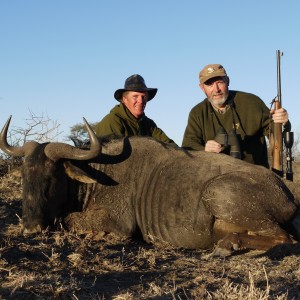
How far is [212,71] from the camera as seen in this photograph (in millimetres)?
7328

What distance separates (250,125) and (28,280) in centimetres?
477

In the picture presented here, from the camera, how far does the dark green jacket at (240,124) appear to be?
7.27 metres

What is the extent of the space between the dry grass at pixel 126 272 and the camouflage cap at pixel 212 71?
3026 millimetres

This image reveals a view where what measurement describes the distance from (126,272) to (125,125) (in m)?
3.87

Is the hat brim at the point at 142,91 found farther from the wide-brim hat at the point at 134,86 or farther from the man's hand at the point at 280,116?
the man's hand at the point at 280,116

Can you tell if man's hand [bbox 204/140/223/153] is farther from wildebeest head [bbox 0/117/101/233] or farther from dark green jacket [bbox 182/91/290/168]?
wildebeest head [bbox 0/117/101/233]

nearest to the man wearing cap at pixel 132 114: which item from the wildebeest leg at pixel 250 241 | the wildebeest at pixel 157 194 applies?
the wildebeest at pixel 157 194

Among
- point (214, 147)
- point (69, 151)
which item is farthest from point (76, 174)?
point (214, 147)

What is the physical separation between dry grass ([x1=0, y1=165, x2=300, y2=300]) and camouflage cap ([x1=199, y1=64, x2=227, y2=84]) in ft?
9.93

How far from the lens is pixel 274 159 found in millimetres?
6711

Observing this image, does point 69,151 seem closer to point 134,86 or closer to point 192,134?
point 134,86

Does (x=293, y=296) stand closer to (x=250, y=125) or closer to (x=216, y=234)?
(x=216, y=234)

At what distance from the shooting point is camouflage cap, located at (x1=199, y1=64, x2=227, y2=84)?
24.0 feet

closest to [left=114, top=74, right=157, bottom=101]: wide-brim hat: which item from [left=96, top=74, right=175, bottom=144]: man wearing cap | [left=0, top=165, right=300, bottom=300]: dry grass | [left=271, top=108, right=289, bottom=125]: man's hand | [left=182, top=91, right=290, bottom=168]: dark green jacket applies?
[left=96, top=74, right=175, bottom=144]: man wearing cap
